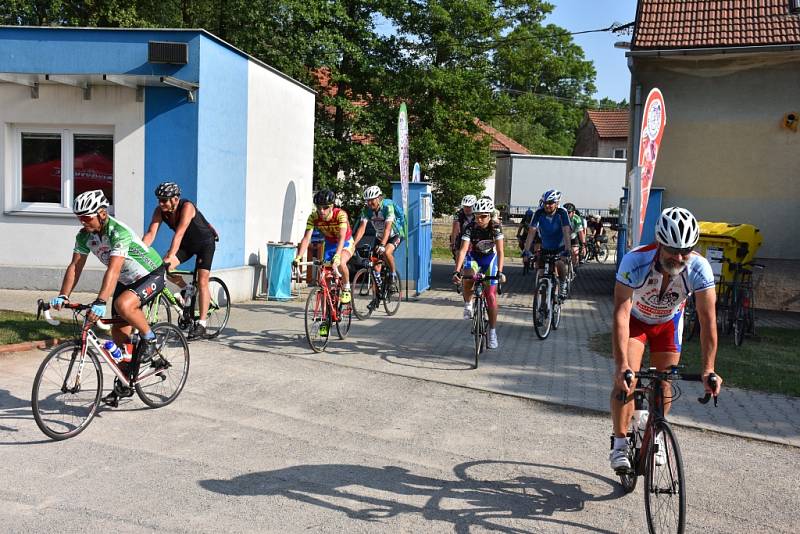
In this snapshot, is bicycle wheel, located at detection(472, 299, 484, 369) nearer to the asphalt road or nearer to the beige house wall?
the asphalt road

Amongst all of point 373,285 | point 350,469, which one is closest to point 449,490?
point 350,469

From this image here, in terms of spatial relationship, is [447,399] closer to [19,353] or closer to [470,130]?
[19,353]

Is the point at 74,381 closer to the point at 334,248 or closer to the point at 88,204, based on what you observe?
the point at 88,204

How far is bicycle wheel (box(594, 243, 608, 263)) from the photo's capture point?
30.5 metres

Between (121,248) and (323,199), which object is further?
(323,199)

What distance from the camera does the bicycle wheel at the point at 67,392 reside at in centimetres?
575

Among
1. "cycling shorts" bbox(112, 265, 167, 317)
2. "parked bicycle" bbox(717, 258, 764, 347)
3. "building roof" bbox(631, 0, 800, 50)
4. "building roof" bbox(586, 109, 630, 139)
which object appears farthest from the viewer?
"building roof" bbox(586, 109, 630, 139)

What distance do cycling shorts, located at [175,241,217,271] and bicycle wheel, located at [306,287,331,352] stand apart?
4.38 feet

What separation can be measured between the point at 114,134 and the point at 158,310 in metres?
4.49

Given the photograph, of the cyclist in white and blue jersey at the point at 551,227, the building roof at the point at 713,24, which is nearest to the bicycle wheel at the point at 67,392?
the cyclist in white and blue jersey at the point at 551,227

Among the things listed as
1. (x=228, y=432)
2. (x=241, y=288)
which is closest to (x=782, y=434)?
(x=228, y=432)

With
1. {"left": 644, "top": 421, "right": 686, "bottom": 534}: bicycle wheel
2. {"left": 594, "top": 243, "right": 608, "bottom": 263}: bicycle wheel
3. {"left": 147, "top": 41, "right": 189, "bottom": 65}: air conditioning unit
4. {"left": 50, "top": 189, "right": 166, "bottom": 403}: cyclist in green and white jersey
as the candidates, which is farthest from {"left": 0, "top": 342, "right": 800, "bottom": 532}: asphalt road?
{"left": 594, "top": 243, "right": 608, "bottom": 263}: bicycle wheel

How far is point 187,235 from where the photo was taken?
9586mm

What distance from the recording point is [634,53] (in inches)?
662
